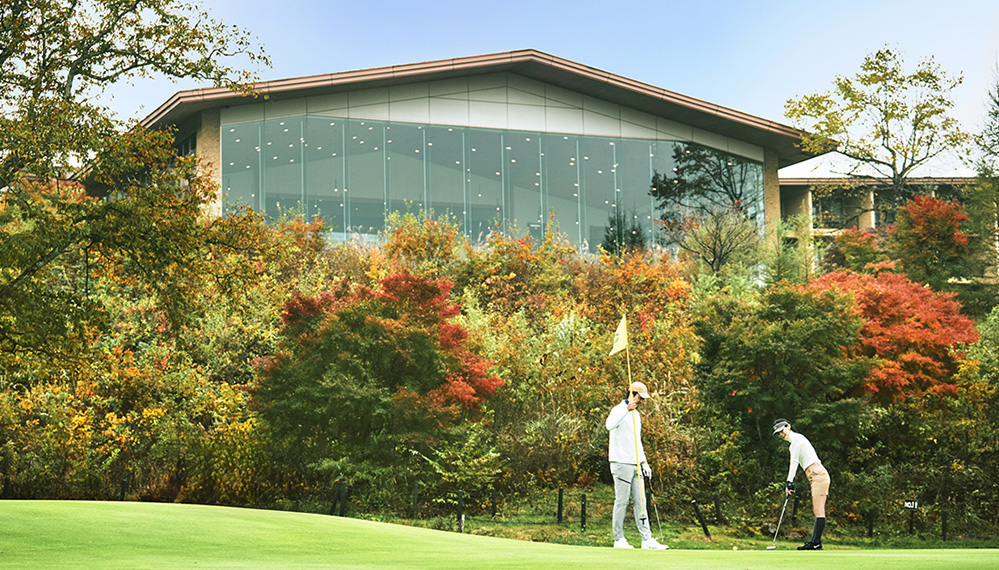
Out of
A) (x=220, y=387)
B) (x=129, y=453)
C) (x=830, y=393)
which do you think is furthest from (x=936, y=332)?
(x=129, y=453)

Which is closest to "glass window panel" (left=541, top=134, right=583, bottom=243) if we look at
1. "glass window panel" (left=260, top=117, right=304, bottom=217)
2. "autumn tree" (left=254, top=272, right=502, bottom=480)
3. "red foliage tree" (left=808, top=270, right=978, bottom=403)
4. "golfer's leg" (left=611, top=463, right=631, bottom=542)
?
"glass window panel" (left=260, top=117, right=304, bottom=217)

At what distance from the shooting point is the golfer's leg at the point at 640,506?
1234cm

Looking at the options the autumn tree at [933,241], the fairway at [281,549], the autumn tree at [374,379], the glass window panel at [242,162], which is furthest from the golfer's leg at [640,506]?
the glass window panel at [242,162]

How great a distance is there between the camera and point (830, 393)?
18047 mm

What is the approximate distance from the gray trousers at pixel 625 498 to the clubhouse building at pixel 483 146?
20.5 metres

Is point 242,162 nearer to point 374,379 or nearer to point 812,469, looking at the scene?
point 374,379

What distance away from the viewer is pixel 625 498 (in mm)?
12484

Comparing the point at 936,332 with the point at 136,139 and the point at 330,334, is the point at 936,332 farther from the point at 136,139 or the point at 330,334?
the point at 136,139

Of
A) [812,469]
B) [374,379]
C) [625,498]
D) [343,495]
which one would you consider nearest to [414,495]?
[343,495]

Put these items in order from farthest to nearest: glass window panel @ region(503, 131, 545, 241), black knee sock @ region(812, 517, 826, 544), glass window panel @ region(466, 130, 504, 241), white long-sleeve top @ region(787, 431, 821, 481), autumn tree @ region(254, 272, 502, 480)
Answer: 1. glass window panel @ region(503, 131, 545, 241)
2. glass window panel @ region(466, 130, 504, 241)
3. autumn tree @ region(254, 272, 502, 480)
4. white long-sleeve top @ region(787, 431, 821, 481)
5. black knee sock @ region(812, 517, 826, 544)

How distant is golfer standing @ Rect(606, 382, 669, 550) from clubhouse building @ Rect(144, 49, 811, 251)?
20.3m

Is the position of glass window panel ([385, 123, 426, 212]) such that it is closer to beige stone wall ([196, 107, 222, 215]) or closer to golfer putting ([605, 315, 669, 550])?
beige stone wall ([196, 107, 222, 215])

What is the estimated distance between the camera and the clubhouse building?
1283 inches

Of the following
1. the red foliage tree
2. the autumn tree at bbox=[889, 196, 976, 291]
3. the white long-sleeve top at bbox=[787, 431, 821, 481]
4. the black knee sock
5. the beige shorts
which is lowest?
the black knee sock
